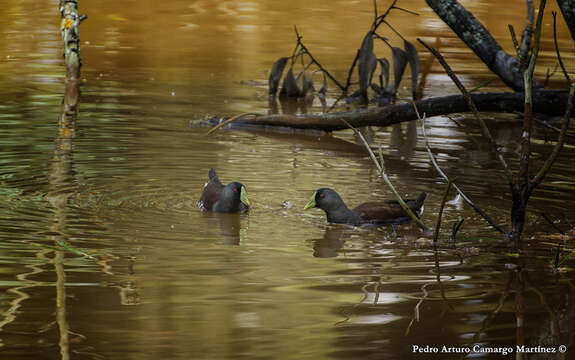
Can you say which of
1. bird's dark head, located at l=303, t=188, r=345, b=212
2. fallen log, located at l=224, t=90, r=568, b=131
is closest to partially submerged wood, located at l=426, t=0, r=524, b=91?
fallen log, located at l=224, t=90, r=568, b=131

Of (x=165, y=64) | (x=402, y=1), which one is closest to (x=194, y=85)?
(x=165, y=64)

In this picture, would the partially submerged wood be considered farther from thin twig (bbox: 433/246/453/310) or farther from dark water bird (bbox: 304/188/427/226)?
thin twig (bbox: 433/246/453/310)

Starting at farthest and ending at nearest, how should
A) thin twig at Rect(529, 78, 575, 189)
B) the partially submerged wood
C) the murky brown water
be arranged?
1. the partially submerged wood
2. thin twig at Rect(529, 78, 575, 189)
3. the murky brown water

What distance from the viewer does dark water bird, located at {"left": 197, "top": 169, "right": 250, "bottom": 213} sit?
8.83 meters

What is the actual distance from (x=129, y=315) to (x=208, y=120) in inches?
304

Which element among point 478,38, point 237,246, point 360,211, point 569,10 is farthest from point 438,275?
point 478,38

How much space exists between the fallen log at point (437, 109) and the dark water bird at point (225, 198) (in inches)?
127

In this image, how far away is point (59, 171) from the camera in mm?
10062

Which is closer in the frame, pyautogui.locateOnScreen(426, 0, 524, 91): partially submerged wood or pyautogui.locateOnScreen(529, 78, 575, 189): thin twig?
pyautogui.locateOnScreen(529, 78, 575, 189): thin twig

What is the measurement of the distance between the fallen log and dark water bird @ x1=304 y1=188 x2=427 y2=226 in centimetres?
309

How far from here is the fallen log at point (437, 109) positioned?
11.7 meters

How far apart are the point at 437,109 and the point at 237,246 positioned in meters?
5.12

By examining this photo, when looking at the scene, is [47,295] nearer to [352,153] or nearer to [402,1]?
[352,153]

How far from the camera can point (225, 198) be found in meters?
8.82
